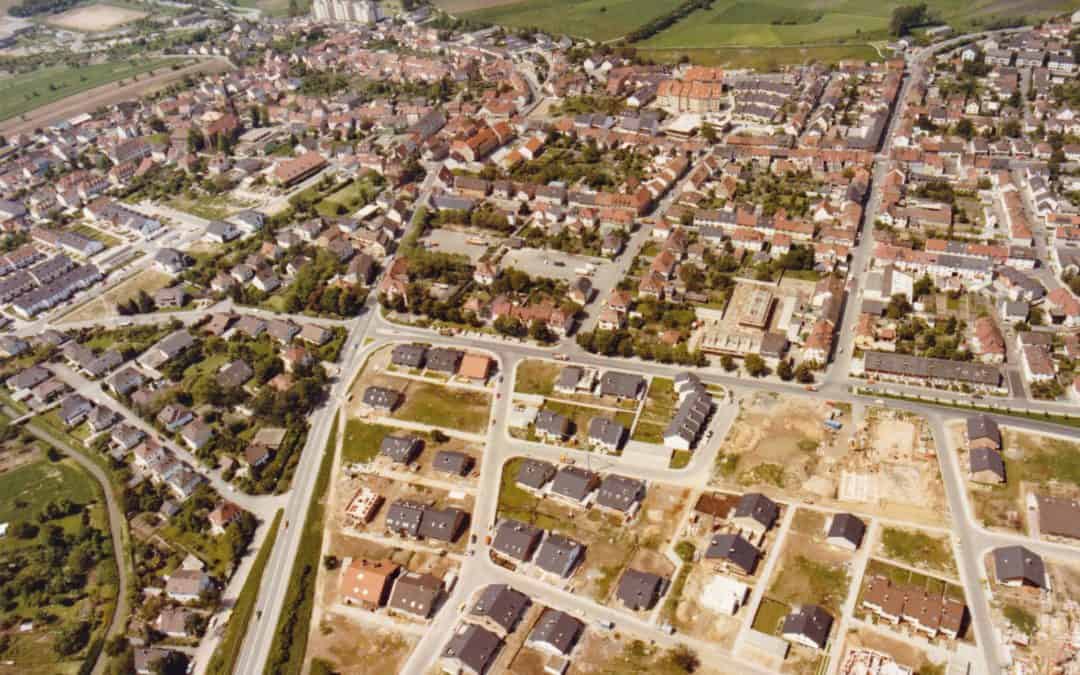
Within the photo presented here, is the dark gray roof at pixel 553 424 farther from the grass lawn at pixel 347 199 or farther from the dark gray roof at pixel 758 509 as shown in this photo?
the grass lawn at pixel 347 199

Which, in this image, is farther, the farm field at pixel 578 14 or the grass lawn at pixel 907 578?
the farm field at pixel 578 14

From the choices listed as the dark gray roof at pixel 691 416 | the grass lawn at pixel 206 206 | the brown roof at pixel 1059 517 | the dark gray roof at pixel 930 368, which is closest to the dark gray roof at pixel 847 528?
the brown roof at pixel 1059 517

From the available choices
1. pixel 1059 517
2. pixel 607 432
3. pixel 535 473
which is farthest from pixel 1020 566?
pixel 535 473

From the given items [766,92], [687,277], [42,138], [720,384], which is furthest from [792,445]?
[42,138]

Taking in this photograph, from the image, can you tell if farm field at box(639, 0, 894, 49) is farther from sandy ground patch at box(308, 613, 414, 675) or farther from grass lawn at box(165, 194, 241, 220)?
sandy ground patch at box(308, 613, 414, 675)

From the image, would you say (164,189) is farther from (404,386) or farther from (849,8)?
(849,8)

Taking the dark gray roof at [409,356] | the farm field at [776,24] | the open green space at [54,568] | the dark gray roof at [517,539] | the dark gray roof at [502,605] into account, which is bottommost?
the open green space at [54,568]
